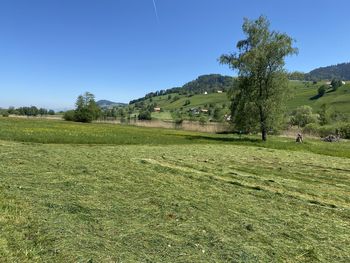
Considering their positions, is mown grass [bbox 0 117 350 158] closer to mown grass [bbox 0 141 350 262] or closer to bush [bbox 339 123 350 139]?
mown grass [bbox 0 141 350 262]

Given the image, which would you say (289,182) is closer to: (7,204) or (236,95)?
(7,204)

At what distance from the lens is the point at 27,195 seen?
25.2ft

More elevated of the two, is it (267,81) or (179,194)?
(267,81)

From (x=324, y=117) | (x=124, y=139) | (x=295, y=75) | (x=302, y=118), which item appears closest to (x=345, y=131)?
(x=302, y=118)

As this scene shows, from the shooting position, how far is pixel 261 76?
3550 centimetres

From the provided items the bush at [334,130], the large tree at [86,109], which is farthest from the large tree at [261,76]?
the large tree at [86,109]

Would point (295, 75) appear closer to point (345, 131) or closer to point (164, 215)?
point (345, 131)

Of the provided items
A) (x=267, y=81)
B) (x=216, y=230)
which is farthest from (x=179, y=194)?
(x=267, y=81)

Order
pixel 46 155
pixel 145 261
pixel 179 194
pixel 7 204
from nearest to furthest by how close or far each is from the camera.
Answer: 1. pixel 145 261
2. pixel 7 204
3. pixel 179 194
4. pixel 46 155

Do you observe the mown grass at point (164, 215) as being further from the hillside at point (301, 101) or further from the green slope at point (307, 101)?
the hillside at point (301, 101)

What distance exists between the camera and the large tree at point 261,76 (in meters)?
34.7

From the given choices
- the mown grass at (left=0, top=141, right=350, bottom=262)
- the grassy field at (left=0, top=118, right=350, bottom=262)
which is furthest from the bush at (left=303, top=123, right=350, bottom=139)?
the mown grass at (left=0, top=141, right=350, bottom=262)

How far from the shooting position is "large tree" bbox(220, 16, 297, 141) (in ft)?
114

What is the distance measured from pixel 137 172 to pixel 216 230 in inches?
229
